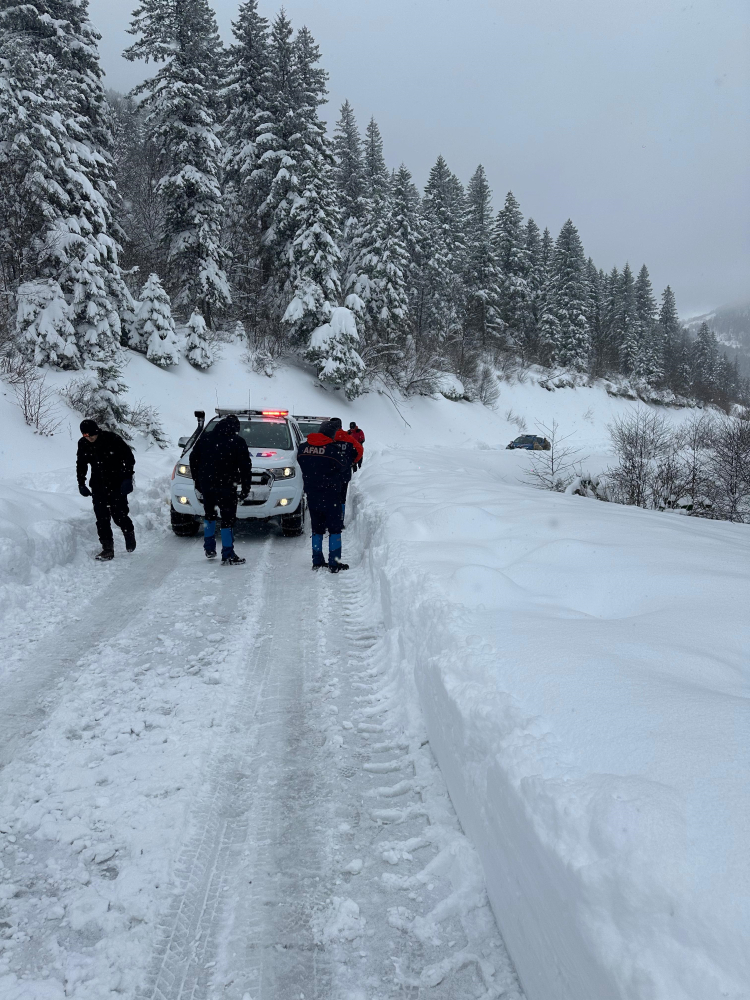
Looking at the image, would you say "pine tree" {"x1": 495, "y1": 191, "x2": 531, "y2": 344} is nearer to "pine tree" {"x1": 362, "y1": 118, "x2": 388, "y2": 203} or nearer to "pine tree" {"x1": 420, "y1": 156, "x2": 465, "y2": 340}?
"pine tree" {"x1": 420, "y1": 156, "x2": 465, "y2": 340}

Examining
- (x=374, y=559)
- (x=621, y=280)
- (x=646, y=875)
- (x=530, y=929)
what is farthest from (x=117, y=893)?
(x=621, y=280)

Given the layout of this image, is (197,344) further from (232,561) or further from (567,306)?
(567,306)

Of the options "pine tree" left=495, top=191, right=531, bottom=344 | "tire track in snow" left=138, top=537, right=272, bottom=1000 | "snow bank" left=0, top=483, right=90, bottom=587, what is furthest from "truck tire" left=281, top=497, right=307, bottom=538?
"pine tree" left=495, top=191, right=531, bottom=344

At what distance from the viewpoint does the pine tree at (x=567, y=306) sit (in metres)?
49.1

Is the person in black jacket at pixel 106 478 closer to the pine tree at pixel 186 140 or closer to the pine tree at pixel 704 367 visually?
the pine tree at pixel 186 140

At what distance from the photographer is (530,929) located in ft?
6.20

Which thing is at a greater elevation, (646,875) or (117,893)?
(646,875)

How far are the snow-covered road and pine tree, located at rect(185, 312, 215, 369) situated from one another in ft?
63.2

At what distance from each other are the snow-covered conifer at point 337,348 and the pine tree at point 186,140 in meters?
4.70

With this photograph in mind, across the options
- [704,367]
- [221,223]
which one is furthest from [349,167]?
[704,367]

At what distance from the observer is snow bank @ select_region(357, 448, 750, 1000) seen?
1.42m

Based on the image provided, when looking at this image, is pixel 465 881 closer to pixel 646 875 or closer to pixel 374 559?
pixel 646 875

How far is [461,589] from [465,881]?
2.11m

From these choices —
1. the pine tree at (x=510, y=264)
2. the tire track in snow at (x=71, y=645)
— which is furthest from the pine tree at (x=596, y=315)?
the tire track in snow at (x=71, y=645)
